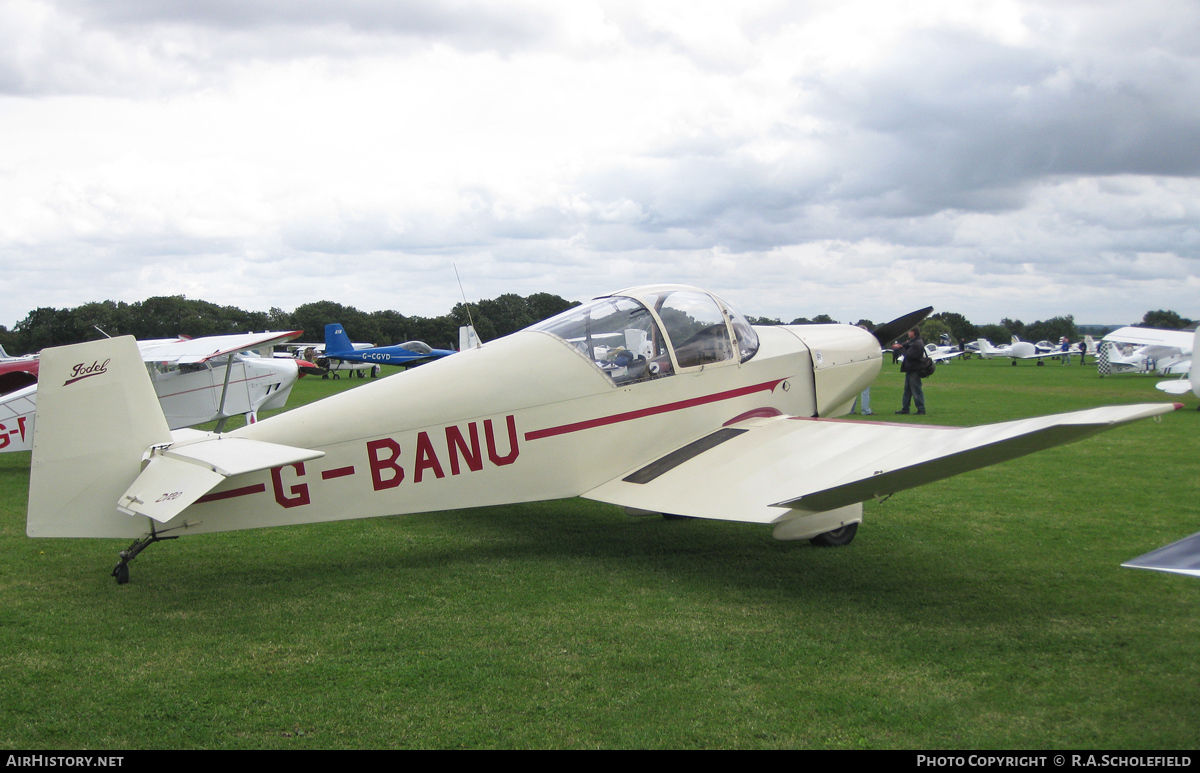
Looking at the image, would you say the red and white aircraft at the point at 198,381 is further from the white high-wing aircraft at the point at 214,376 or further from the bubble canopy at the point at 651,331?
the bubble canopy at the point at 651,331

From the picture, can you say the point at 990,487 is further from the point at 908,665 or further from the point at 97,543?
the point at 97,543

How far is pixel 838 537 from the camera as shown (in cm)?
588

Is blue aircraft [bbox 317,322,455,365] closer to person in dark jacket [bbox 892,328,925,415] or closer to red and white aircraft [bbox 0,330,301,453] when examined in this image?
red and white aircraft [bbox 0,330,301,453]

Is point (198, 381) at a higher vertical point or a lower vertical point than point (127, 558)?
higher

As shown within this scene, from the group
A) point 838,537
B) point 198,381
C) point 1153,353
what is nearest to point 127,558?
point 838,537

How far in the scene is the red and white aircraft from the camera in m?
10.2

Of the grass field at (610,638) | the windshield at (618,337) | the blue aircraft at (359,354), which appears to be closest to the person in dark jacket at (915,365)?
the grass field at (610,638)

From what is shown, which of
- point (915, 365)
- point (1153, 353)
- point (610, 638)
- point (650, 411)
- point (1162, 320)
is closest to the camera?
point (610, 638)

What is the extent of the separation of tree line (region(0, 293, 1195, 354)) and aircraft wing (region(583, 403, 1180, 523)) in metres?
37.4

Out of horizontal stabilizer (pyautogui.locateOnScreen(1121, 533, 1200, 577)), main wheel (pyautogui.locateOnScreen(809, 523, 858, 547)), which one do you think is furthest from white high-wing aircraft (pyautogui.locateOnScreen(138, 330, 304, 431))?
horizontal stabilizer (pyautogui.locateOnScreen(1121, 533, 1200, 577))

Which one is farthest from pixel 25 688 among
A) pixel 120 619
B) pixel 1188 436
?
pixel 1188 436

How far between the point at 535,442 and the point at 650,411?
970 mm

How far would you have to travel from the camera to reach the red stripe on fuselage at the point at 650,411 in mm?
5449

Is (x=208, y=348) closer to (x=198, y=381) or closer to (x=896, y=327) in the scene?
(x=198, y=381)
